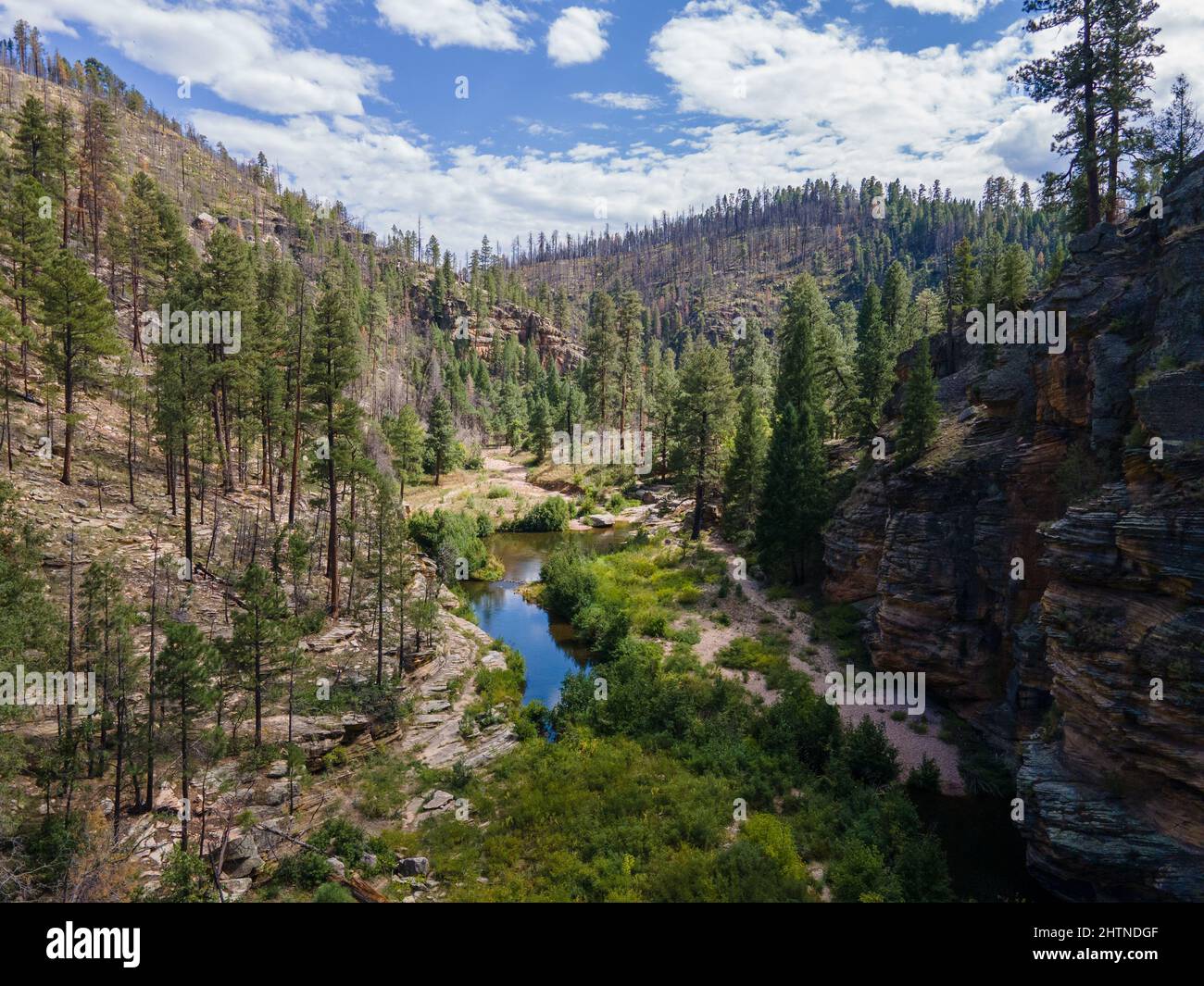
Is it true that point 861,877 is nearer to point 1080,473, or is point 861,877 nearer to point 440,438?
point 1080,473

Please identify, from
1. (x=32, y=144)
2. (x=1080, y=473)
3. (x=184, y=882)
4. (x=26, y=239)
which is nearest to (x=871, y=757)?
(x=1080, y=473)

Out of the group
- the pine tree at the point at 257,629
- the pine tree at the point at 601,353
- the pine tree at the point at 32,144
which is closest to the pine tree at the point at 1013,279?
the pine tree at the point at 601,353

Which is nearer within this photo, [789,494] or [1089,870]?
[1089,870]

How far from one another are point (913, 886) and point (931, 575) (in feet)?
40.7

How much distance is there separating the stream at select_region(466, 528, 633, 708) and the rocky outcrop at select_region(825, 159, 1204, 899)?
1549 centimetres

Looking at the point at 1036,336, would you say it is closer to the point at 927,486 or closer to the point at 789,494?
the point at 927,486

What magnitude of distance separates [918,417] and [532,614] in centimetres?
2449

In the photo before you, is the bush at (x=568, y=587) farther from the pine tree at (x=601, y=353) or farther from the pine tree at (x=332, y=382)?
the pine tree at (x=601, y=353)

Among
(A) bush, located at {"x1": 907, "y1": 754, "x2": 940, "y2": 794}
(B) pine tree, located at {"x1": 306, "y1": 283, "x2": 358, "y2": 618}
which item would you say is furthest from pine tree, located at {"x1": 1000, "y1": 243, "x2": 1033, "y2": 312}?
Result: (B) pine tree, located at {"x1": 306, "y1": 283, "x2": 358, "y2": 618}

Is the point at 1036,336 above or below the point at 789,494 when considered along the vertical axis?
above

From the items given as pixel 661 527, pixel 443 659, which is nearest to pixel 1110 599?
pixel 443 659

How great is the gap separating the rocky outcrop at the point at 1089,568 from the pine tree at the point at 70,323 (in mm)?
37724

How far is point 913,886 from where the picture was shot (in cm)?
1538

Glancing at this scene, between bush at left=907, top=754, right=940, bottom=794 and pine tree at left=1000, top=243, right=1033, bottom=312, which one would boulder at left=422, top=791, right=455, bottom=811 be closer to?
bush at left=907, top=754, right=940, bottom=794
